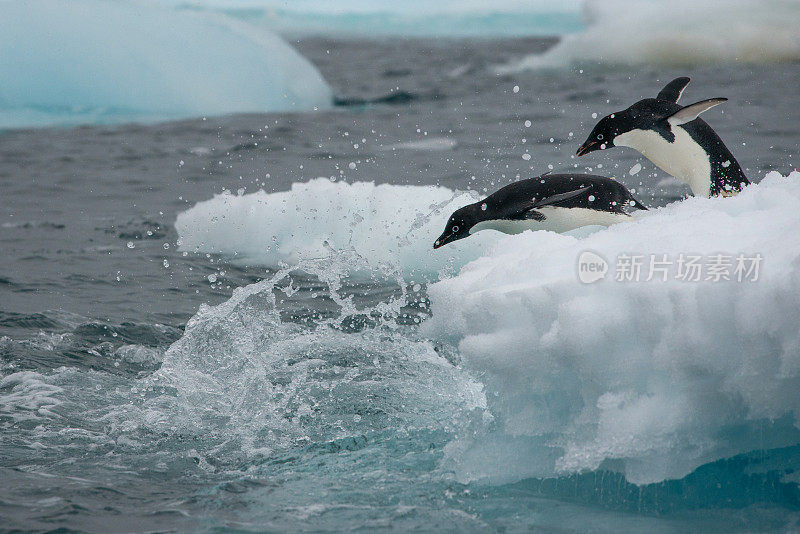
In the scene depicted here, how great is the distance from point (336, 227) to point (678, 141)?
2.57 meters

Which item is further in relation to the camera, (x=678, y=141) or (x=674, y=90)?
(x=674, y=90)

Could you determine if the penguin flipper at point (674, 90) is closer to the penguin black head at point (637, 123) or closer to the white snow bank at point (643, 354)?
the penguin black head at point (637, 123)

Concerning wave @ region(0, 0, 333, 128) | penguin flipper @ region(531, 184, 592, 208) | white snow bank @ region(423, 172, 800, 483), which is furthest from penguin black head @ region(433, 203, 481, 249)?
wave @ region(0, 0, 333, 128)

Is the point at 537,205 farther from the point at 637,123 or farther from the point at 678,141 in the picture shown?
the point at 678,141

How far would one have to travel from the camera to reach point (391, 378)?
427cm

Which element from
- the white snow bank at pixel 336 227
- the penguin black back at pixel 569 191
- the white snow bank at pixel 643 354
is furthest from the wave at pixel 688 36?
the white snow bank at pixel 643 354

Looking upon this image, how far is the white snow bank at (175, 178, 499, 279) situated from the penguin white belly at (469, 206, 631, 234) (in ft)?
2.94

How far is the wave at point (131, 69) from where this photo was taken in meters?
14.4

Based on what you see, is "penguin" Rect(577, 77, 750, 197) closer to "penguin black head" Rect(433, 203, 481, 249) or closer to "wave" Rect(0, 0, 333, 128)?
"penguin black head" Rect(433, 203, 481, 249)

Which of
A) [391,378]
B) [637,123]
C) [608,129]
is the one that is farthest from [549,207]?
[391,378]

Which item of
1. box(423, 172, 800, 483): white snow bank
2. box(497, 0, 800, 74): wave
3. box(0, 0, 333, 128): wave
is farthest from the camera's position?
box(497, 0, 800, 74): wave

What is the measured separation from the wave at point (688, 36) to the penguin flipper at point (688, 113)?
500 inches

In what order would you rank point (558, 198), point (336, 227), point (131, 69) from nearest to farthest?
1. point (558, 198)
2. point (336, 227)
3. point (131, 69)

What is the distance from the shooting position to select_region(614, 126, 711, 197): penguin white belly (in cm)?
540
